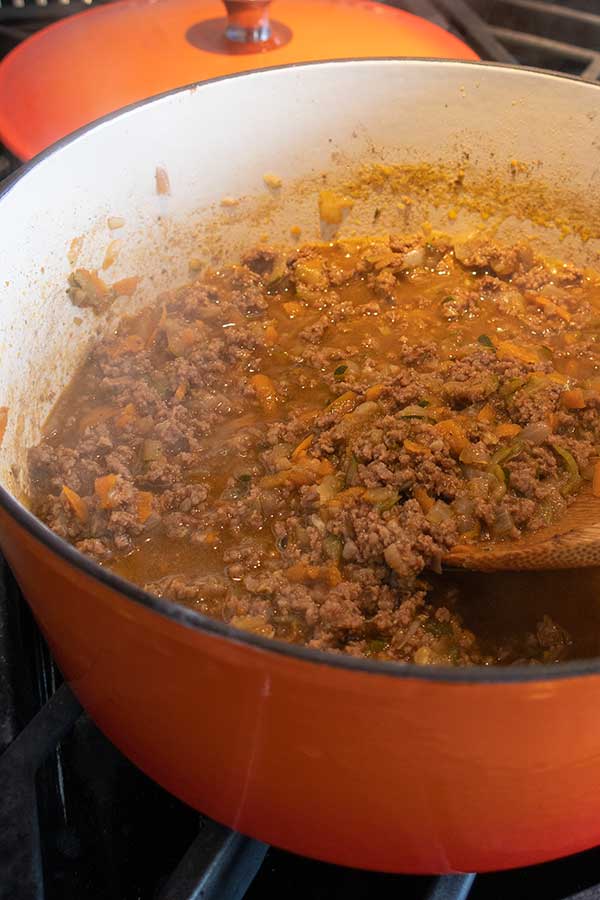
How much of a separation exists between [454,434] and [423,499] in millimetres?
219

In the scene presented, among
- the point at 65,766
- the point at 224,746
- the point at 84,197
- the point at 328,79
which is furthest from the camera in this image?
the point at 328,79

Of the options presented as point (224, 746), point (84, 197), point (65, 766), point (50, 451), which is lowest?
point (65, 766)

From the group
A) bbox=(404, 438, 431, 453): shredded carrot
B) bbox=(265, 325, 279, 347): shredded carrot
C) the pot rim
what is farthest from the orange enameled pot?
bbox=(404, 438, 431, 453): shredded carrot

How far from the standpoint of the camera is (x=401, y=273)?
261 cm

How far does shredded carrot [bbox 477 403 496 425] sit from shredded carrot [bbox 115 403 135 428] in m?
0.87

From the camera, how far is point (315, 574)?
1.67m

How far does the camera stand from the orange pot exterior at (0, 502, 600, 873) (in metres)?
0.87

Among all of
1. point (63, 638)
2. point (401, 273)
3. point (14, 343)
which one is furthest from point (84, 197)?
point (63, 638)

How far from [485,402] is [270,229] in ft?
3.35

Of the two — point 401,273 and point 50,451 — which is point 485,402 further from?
point 50,451

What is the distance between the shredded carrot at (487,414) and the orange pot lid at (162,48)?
54.6 inches

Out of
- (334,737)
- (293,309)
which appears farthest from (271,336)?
(334,737)

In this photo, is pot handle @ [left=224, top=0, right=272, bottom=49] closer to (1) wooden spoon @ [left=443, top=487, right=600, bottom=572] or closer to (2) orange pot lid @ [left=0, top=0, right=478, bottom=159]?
(2) orange pot lid @ [left=0, top=0, right=478, bottom=159]

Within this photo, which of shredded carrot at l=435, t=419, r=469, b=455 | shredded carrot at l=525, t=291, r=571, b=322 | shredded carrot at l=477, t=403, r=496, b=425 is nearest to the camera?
shredded carrot at l=435, t=419, r=469, b=455
